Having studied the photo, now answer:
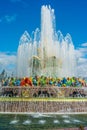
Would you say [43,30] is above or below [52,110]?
above

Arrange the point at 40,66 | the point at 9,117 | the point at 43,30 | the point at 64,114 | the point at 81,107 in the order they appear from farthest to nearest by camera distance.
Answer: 1. the point at 43,30
2. the point at 40,66
3. the point at 81,107
4. the point at 64,114
5. the point at 9,117

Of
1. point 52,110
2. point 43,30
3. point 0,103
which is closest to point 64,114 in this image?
point 52,110

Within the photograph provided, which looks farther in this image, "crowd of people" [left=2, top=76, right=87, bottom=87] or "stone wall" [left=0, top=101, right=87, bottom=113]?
"crowd of people" [left=2, top=76, right=87, bottom=87]

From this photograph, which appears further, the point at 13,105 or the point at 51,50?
the point at 51,50

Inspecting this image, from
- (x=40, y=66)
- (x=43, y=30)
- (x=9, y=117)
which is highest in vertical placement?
(x=43, y=30)

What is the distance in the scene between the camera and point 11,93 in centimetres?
4381

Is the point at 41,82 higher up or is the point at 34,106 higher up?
the point at 41,82

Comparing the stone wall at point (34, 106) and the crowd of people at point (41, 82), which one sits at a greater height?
the crowd of people at point (41, 82)

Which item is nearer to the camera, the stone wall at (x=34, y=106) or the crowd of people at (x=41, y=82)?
the stone wall at (x=34, y=106)

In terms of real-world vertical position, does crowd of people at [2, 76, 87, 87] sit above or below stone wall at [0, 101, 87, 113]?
above

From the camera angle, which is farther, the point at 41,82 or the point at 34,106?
the point at 41,82

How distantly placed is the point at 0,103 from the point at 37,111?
4.77 metres

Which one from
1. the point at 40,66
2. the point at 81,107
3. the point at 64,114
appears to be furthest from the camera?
the point at 40,66

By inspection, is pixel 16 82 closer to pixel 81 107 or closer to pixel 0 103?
pixel 0 103
